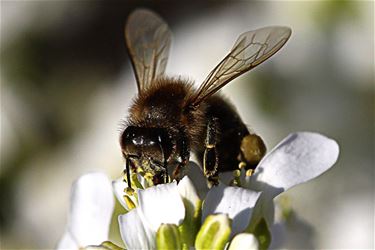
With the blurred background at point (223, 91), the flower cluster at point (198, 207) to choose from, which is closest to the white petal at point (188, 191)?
the flower cluster at point (198, 207)

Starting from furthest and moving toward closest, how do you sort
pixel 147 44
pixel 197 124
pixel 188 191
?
pixel 147 44 → pixel 197 124 → pixel 188 191

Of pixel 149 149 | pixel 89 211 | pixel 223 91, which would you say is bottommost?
pixel 223 91

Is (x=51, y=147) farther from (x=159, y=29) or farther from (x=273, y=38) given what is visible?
(x=273, y=38)

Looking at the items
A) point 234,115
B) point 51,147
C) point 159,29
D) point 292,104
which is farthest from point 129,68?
point 234,115

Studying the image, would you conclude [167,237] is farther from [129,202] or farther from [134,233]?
[129,202]

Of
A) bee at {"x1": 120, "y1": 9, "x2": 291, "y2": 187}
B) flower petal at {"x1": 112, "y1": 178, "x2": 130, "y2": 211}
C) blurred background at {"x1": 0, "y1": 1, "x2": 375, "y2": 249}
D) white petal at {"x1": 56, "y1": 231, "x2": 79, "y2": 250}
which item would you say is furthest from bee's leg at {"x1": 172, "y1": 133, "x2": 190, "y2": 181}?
blurred background at {"x1": 0, "y1": 1, "x2": 375, "y2": 249}

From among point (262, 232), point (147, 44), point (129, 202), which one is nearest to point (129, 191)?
point (129, 202)

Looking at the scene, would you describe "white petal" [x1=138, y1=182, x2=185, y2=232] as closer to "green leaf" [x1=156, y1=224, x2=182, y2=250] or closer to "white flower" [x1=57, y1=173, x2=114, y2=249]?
"green leaf" [x1=156, y1=224, x2=182, y2=250]
